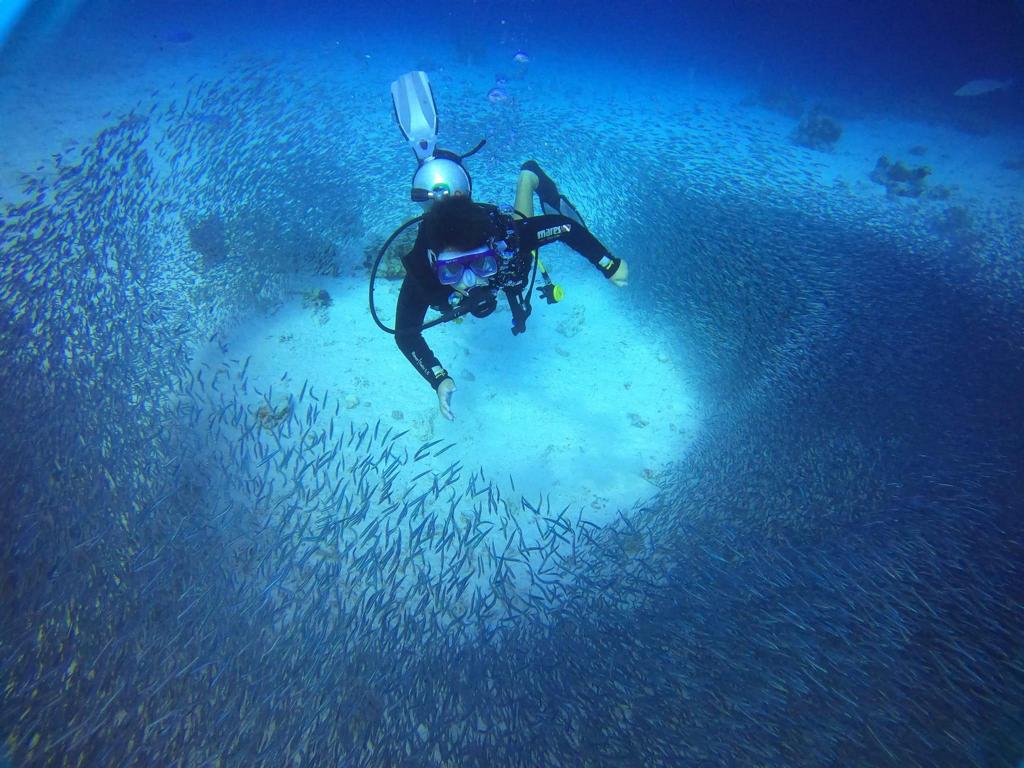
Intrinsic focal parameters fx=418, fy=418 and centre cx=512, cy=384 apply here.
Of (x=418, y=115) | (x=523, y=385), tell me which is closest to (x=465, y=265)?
(x=523, y=385)

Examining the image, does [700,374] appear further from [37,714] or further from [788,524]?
[37,714]

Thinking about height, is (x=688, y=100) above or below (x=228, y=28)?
below

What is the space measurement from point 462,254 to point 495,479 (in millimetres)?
3336

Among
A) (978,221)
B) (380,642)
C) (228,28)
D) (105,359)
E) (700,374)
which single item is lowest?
(978,221)

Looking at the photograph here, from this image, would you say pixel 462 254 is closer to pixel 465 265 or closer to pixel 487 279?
pixel 465 265

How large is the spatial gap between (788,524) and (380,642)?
454 cm

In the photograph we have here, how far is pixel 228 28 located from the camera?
894 inches

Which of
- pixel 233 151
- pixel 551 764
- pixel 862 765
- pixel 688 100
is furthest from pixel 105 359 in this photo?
pixel 688 100

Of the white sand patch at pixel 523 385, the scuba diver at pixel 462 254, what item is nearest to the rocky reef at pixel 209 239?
the white sand patch at pixel 523 385

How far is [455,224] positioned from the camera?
3.35 m

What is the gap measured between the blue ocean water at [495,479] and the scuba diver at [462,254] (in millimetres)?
1831

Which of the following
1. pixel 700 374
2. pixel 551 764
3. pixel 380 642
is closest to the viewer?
pixel 551 764

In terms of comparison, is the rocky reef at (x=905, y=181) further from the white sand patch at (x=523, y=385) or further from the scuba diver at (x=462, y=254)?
the scuba diver at (x=462, y=254)

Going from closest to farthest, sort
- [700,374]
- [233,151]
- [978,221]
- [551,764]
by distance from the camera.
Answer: [551,764]
[700,374]
[233,151]
[978,221]
